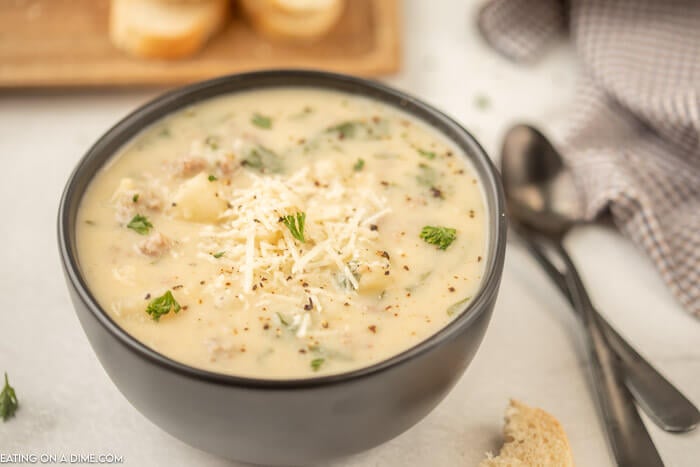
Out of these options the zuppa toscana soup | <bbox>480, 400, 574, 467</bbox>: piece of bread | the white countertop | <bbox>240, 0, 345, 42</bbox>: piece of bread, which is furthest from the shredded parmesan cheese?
<bbox>240, 0, 345, 42</bbox>: piece of bread

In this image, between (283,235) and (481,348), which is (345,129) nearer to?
(283,235)

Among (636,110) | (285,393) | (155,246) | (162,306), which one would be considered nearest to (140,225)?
(155,246)

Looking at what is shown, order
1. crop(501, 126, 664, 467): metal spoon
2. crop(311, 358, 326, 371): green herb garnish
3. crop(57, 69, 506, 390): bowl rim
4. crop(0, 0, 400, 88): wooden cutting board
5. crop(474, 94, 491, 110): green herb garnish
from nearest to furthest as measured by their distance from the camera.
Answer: crop(57, 69, 506, 390): bowl rim
crop(311, 358, 326, 371): green herb garnish
crop(501, 126, 664, 467): metal spoon
crop(0, 0, 400, 88): wooden cutting board
crop(474, 94, 491, 110): green herb garnish

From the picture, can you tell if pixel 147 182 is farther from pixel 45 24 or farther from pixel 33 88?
pixel 45 24

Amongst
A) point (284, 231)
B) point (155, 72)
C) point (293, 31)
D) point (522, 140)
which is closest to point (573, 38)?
point (522, 140)

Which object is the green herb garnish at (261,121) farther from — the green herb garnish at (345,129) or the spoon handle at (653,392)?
the spoon handle at (653,392)

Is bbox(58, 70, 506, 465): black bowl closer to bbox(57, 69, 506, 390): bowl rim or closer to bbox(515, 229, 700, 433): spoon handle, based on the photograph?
bbox(57, 69, 506, 390): bowl rim

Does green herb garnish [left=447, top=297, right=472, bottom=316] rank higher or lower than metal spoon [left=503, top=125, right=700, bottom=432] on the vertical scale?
higher
